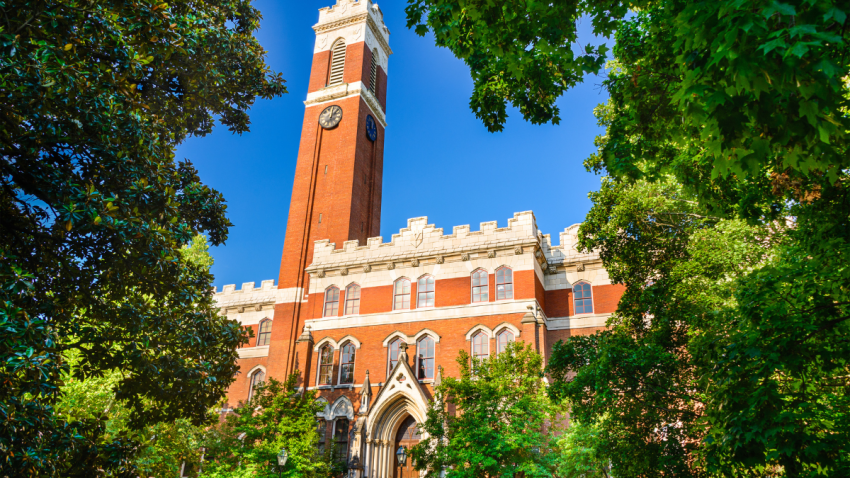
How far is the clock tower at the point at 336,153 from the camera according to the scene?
33.2 meters

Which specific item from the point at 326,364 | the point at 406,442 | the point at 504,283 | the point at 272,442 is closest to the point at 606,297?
the point at 504,283

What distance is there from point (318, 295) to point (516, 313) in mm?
11591

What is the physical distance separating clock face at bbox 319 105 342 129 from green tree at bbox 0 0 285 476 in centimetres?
2584

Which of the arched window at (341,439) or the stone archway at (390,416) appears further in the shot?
the arched window at (341,439)

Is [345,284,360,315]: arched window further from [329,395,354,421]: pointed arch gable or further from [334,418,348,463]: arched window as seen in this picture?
[334,418,348,463]: arched window

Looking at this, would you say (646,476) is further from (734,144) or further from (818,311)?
(734,144)

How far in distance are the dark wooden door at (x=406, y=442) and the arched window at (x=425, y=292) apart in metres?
5.86

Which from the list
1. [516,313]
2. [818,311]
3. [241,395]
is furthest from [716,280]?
[241,395]

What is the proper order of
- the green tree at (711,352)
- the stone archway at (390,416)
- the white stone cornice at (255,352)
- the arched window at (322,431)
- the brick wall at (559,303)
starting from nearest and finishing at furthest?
the green tree at (711,352)
the stone archway at (390,416)
the arched window at (322,431)
the brick wall at (559,303)
the white stone cornice at (255,352)

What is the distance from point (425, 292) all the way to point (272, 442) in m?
10.7

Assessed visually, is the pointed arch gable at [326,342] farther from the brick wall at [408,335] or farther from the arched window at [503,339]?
the arched window at [503,339]

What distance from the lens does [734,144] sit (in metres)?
4.57

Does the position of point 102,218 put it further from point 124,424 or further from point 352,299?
point 352,299

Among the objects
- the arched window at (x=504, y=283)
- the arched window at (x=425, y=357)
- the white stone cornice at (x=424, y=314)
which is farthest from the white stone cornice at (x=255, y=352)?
the arched window at (x=504, y=283)
